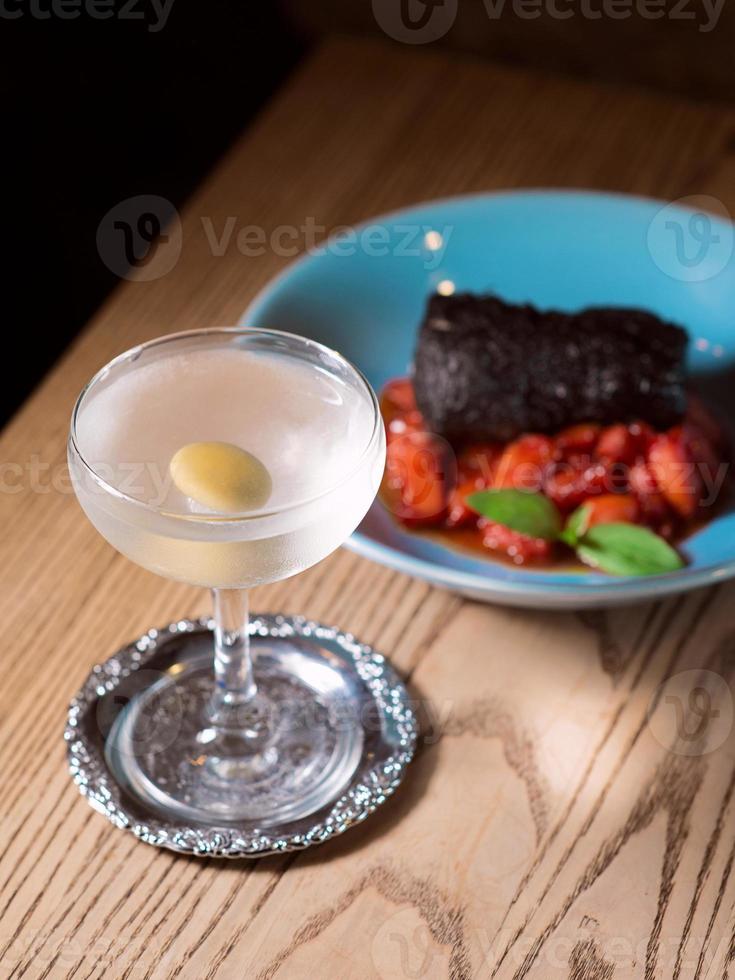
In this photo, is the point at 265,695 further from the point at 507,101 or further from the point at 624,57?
the point at 624,57

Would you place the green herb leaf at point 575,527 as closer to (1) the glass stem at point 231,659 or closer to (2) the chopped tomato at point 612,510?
(2) the chopped tomato at point 612,510

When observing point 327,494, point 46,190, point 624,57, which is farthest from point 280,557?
point 46,190

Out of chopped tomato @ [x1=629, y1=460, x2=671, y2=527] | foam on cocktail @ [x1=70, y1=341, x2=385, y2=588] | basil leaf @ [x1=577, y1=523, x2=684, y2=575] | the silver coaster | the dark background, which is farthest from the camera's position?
the dark background

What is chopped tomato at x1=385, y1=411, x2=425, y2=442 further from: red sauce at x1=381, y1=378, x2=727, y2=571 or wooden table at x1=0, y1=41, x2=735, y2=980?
wooden table at x1=0, y1=41, x2=735, y2=980

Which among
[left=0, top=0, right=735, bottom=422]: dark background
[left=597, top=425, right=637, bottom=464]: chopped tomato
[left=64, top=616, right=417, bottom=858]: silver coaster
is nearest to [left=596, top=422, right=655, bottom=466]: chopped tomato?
[left=597, top=425, right=637, bottom=464]: chopped tomato

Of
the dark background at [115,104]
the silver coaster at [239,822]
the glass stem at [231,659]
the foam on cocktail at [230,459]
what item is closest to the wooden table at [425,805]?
the silver coaster at [239,822]

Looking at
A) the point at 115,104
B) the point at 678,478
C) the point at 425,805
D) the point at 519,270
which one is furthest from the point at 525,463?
the point at 115,104

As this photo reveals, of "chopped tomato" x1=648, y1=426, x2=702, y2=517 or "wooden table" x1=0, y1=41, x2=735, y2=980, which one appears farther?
"chopped tomato" x1=648, y1=426, x2=702, y2=517
